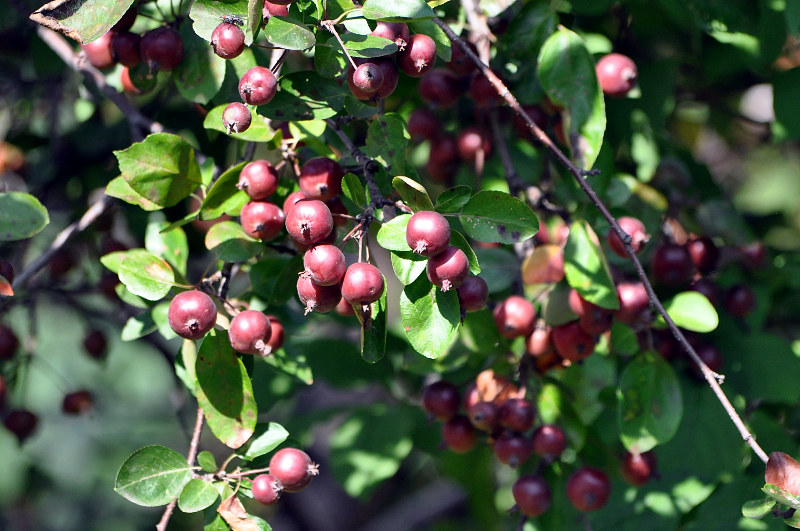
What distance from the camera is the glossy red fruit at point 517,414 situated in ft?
4.64

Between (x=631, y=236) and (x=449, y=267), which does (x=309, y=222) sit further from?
(x=631, y=236)

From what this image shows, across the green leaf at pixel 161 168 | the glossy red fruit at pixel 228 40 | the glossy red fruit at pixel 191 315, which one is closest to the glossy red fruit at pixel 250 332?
the glossy red fruit at pixel 191 315

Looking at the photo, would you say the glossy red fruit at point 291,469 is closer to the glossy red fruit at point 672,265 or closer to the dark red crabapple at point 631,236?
the dark red crabapple at point 631,236

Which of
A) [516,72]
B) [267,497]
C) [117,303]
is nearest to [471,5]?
[516,72]

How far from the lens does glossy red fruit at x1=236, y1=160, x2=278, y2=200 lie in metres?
1.23

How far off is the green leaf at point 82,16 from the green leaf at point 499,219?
2.10 ft

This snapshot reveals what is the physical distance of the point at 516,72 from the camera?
1.57 m

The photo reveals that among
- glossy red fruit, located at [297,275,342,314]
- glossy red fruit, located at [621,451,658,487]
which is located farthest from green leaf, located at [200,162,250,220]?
glossy red fruit, located at [621,451,658,487]

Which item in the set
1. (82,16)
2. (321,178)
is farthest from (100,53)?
(321,178)

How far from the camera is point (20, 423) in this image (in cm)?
189

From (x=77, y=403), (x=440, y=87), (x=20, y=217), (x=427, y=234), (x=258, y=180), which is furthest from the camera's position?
(x=77, y=403)

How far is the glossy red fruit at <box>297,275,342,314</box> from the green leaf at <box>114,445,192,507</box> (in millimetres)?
377

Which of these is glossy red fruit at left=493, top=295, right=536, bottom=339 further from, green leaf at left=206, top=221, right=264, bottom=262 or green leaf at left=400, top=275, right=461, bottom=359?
green leaf at left=206, top=221, right=264, bottom=262

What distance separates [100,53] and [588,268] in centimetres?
105
